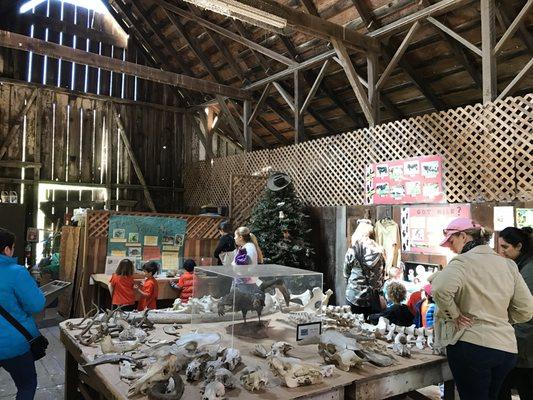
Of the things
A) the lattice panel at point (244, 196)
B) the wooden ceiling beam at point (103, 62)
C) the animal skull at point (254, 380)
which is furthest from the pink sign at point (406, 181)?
the wooden ceiling beam at point (103, 62)

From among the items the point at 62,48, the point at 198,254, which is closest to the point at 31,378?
the point at 198,254

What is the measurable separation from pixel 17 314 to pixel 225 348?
5.62 ft

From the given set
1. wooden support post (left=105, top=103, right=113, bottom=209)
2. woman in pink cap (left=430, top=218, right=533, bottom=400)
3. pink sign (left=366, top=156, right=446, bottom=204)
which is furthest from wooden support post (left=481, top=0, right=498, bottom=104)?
wooden support post (left=105, top=103, right=113, bottom=209)

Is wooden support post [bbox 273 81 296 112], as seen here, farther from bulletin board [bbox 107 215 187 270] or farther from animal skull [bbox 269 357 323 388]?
animal skull [bbox 269 357 323 388]

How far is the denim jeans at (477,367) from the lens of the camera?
2.47 m

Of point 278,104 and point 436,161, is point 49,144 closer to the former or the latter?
point 278,104

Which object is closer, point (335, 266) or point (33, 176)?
point (335, 266)

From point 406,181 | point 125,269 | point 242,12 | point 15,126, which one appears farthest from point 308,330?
point 15,126

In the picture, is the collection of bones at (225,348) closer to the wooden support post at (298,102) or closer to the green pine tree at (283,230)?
the green pine tree at (283,230)

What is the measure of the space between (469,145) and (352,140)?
2340mm

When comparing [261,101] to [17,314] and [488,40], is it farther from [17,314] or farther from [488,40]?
[17,314]

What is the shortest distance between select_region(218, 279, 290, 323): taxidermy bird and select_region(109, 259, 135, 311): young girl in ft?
10.4

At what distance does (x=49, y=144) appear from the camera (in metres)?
11.8

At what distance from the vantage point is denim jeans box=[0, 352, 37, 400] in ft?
10.2
